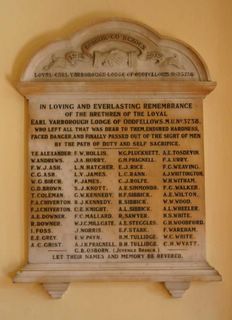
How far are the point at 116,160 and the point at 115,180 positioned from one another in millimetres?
90

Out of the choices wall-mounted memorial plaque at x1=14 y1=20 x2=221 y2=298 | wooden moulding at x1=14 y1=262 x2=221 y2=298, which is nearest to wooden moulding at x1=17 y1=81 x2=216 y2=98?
wall-mounted memorial plaque at x1=14 y1=20 x2=221 y2=298

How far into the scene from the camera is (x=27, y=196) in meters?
1.92

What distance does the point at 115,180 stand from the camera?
1907mm

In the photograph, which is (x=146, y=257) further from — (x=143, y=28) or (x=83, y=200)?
(x=143, y=28)

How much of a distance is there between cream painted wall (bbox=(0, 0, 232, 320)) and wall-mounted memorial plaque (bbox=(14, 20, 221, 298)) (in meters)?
0.07

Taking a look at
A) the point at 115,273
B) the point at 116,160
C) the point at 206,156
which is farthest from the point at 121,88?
the point at 115,273

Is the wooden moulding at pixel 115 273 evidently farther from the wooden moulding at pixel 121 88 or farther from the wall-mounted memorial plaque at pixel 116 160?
the wooden moulding at pixel 121 88

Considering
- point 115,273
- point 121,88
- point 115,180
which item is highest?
point 121,88

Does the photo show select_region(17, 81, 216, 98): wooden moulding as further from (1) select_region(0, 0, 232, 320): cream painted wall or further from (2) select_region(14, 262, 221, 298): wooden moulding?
(2) select_region(14, 262, 221, 298): wooden moulding

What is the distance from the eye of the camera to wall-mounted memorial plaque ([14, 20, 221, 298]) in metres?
1.89

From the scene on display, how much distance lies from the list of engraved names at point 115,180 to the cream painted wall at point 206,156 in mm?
85

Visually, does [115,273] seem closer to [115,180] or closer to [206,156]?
[115,180]

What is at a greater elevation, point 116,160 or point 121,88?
point 121,88

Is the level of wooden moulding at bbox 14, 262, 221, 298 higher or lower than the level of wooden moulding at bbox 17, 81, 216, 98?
lower
